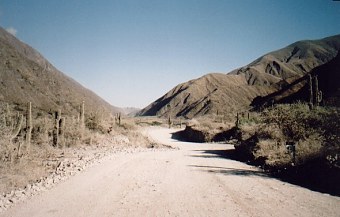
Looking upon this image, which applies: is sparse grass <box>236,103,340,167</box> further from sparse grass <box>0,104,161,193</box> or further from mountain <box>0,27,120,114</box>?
mountain <box>0,27,120,114</box>

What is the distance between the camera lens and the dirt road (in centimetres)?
802

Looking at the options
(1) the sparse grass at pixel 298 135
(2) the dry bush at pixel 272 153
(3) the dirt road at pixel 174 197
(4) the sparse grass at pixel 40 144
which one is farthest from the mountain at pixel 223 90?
(3) the dirt road at pixel 174 197

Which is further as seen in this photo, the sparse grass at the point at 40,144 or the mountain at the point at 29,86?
the mountain at the point at 29,86

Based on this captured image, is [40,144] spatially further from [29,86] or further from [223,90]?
[223,90]

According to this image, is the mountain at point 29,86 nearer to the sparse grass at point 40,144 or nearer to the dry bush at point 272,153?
the sparse grass at point 40,144

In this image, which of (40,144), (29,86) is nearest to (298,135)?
(40,144)

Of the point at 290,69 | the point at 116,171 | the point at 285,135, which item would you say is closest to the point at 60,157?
the point at 116,171

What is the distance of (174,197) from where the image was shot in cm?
947

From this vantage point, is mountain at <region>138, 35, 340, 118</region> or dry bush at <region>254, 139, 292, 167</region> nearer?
dry bush at <region>254, 139, 292, 167</region>

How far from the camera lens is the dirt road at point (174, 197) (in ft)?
26.3

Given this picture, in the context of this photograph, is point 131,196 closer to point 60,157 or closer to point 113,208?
point 113,208

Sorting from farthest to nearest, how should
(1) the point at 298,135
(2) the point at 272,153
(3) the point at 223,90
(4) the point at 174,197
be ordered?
(3) the point at 223,90, (2) the point at 272,153, (1) the point at 298,135, (4) the point at 174,197

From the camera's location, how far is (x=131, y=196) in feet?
31.3

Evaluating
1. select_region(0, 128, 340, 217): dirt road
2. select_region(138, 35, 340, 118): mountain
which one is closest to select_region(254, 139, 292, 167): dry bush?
select_region(0, 128, 340, 217): dirt road
